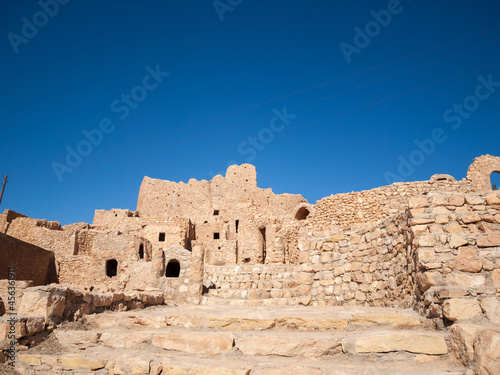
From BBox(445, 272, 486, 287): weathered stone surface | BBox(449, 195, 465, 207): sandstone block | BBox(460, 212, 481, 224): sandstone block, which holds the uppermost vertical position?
BBox(449, 195, 465, 207): sandstone block

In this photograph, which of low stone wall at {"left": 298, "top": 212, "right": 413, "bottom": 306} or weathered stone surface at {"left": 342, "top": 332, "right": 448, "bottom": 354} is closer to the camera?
weathered stone surface at {"left": 342, "top": 332, "right": 448, "bottom": 354}

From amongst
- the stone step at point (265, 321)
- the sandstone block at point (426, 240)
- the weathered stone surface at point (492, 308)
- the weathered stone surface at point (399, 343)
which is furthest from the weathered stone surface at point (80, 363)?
the weathered stone surface at point (492, 308)

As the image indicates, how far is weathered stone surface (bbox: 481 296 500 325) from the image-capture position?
377 centimetres

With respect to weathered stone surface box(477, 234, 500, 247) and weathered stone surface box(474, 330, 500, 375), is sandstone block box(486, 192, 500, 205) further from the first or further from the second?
weathered stone surface box(474, 330, 500, 375)

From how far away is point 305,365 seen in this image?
3.69m

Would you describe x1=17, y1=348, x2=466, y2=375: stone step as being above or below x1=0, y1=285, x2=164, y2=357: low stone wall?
below

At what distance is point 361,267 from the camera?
22.6ft

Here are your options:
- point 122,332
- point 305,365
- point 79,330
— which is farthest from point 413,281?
point 79,330

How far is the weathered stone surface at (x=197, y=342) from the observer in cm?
425

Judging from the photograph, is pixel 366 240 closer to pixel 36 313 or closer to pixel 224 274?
pixel 36 313

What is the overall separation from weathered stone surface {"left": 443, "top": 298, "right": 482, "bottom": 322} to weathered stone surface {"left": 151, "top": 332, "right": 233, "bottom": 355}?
2.45m

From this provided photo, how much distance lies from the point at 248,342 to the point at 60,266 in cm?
2164

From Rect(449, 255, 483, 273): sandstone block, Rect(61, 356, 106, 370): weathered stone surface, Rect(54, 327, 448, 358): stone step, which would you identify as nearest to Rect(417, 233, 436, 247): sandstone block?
Rect(449, 255, 483, 273): sandstone block

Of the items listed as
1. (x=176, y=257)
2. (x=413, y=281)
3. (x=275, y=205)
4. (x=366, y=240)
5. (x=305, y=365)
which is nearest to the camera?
(x=305, y=365)
